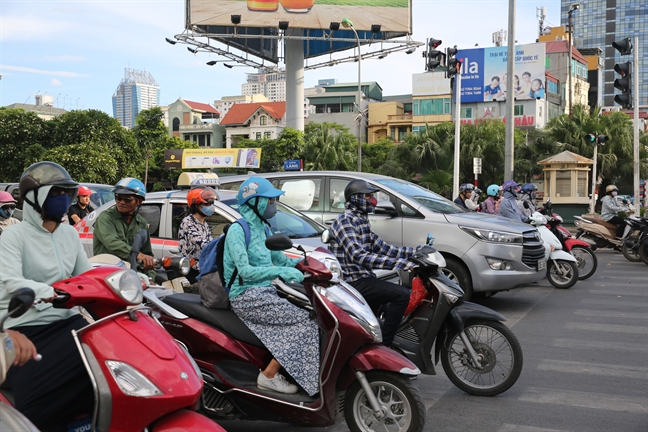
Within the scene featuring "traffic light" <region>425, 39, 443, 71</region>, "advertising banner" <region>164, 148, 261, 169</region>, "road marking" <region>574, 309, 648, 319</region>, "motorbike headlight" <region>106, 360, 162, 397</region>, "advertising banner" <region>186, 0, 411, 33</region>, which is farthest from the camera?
"advertising banner" <region>186, 0, 411, 33</region>

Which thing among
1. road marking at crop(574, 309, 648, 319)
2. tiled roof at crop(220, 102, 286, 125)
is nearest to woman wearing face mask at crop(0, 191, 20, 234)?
road marking at crop(574, 309, 648, 319)

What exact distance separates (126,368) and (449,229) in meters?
6.79

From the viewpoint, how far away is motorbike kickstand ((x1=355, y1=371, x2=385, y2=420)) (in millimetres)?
4285

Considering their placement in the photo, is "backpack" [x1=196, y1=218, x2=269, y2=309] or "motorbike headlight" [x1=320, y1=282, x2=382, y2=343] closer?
"motorbike headlight" [x1=320, y1=282, x2=382, y2=343]

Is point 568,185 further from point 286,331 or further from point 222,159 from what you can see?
point 286,331

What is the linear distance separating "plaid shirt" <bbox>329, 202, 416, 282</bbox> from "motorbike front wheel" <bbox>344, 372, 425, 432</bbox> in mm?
1207

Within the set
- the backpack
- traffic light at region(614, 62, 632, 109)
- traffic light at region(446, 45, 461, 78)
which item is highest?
traffic light at region(446, 45, 461, 78)

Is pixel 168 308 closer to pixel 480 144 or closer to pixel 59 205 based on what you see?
pixel 59 205

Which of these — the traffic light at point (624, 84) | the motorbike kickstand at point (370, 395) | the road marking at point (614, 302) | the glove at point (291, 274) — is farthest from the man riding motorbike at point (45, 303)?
the traffic light at point (624, 84)

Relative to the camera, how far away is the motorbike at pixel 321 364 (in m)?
4.26

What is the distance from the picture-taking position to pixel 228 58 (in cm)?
5403

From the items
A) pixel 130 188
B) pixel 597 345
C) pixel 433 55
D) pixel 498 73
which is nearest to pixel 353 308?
pixel 130 188

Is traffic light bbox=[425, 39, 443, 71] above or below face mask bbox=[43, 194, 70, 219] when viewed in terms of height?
→ above

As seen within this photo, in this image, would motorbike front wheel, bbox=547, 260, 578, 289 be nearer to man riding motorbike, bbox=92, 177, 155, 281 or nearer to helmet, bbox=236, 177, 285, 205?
man riding motorbike, bbox=92, 177, 155, 281
